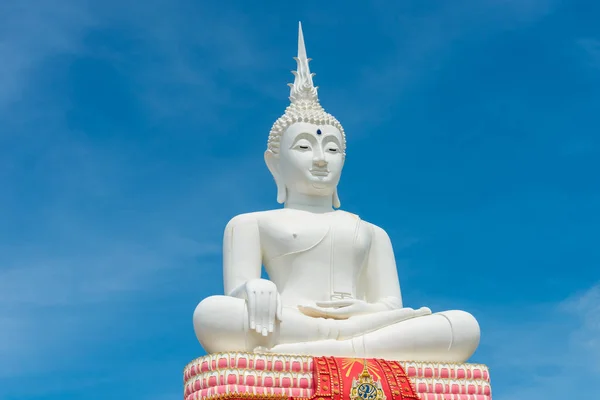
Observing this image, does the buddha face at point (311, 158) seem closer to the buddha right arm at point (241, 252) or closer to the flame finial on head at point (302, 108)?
the flame finial on head at point (302, 108)

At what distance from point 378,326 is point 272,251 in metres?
1.59

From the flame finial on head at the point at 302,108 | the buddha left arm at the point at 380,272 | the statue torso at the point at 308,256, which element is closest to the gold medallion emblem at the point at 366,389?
the statue torso at the point at 308,256

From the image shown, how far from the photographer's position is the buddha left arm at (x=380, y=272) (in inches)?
462

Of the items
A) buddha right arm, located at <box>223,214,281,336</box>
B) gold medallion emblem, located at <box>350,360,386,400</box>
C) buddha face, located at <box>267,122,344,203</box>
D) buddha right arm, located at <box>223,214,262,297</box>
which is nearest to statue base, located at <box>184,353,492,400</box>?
gold medallion emblem, located at <box>350,360,386,400</box>

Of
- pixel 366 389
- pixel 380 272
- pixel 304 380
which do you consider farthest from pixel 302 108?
pixel 366 389

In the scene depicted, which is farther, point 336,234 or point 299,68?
point 299,68

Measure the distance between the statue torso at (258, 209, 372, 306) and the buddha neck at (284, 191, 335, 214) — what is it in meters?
0.32

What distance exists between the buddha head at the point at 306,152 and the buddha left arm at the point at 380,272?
72 centimetres

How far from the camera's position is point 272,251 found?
11.5 m

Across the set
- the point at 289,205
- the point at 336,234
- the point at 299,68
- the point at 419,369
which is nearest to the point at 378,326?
the point at 419,369

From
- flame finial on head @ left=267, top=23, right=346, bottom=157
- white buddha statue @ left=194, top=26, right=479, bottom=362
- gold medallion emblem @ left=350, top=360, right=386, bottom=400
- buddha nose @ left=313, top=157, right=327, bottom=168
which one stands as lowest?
gold medallion emblem @ left=350, top=360, right=386, bottom=400

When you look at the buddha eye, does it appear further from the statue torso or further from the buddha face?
the statue torso

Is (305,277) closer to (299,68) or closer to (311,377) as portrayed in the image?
(311,377)

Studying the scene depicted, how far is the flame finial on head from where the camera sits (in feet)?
39.5
